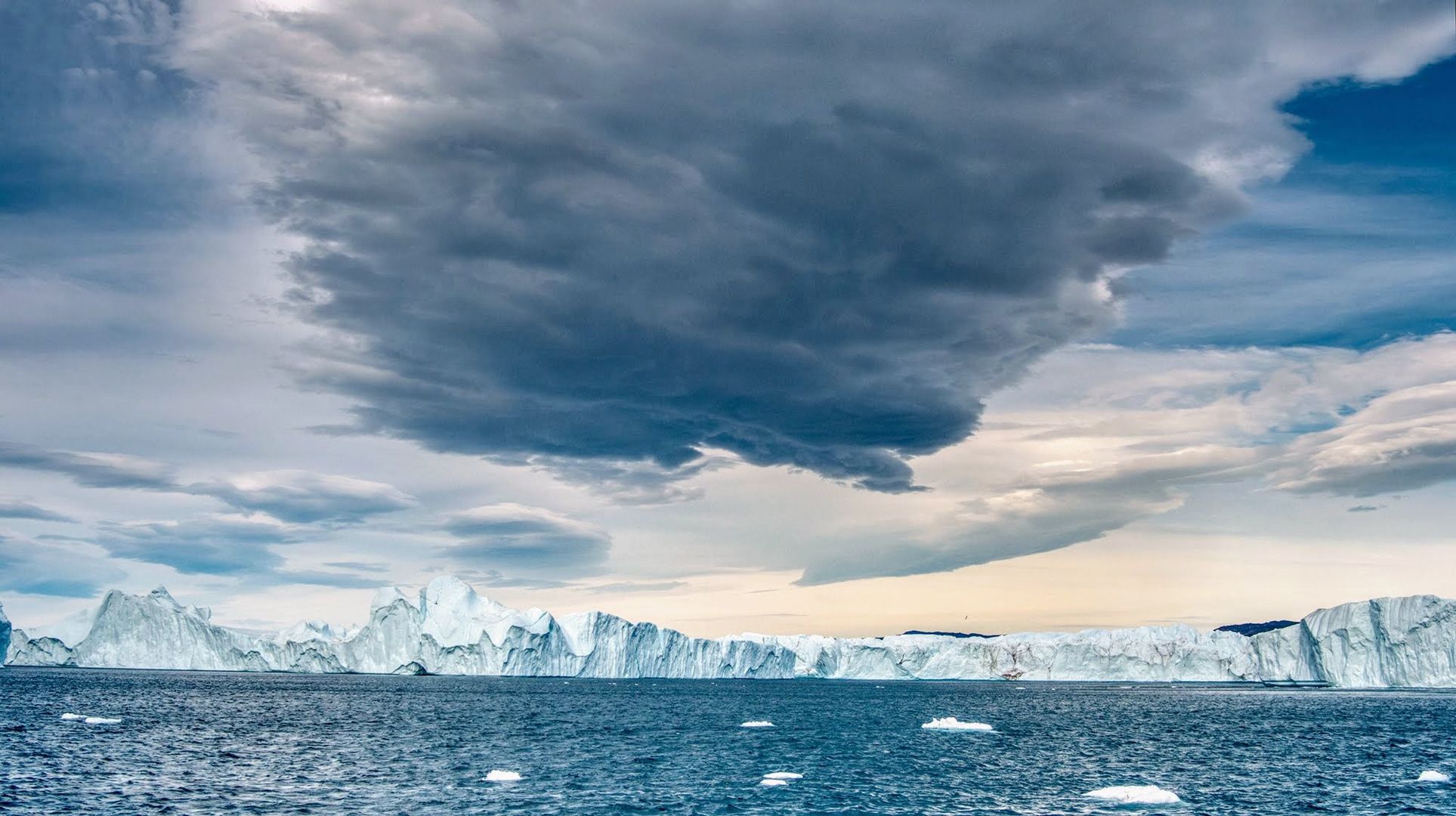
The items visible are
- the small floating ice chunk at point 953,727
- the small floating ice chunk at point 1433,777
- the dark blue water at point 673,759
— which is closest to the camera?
the dark blue water at point 673,759

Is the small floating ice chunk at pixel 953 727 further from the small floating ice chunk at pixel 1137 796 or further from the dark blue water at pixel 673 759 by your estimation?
the small floating ice chunk at pixel 1137 796

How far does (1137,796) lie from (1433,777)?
67.4ft

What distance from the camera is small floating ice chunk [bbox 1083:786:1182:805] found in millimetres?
45156

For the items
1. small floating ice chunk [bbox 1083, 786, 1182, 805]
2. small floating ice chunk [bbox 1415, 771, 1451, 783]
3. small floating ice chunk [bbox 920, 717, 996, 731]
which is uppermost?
small floating ice chunk [bbox 1083, 786, 1182, 805]

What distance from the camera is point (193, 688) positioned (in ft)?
493

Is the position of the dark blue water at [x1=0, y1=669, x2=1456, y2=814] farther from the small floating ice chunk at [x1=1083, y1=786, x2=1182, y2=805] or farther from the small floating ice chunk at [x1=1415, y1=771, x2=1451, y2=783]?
the small floating ice chunk at [x1=1083, y1=786, x2=1182, y2=805]

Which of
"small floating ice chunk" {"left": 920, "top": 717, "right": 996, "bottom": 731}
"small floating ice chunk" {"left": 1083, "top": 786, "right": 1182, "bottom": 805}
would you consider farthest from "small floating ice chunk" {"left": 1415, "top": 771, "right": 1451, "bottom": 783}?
"small floating ice chunk" {"left": 920, "top": 717, "right": 996, "bottom": 731}

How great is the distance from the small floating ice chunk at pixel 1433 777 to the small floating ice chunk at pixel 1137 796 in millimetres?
17416

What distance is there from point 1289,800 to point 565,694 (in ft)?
414

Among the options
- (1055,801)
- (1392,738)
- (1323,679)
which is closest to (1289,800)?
(1055,801)

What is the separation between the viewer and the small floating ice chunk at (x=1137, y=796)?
148 ft

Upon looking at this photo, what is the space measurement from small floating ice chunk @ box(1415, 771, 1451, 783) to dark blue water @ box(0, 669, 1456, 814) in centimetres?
101

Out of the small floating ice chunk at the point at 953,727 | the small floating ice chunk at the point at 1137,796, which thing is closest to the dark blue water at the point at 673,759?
the small floating ice chunk at the point at 1137,796

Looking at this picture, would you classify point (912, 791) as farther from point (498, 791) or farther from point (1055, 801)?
point (498, 791)
